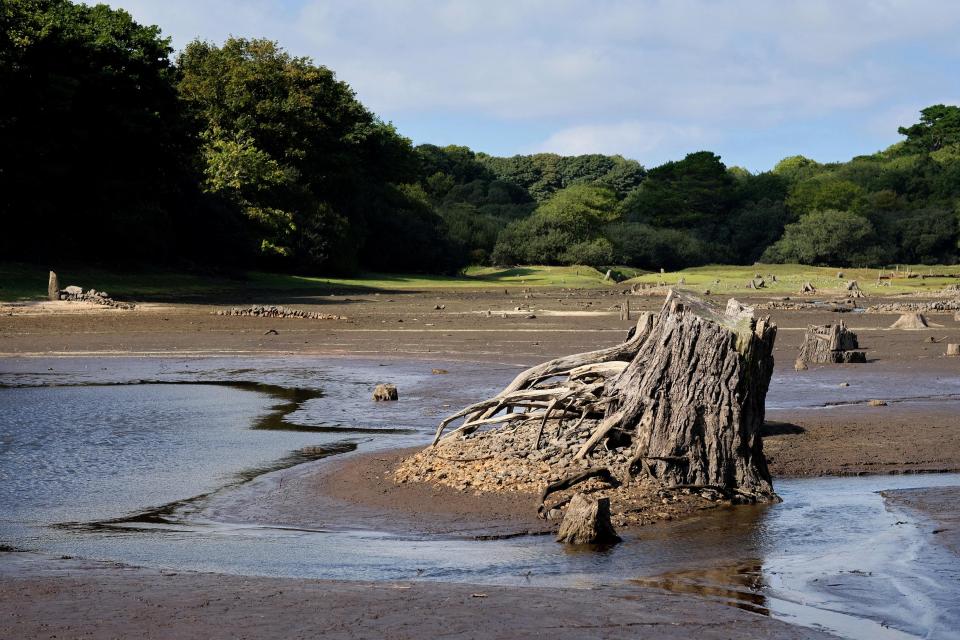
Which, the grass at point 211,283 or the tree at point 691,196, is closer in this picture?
the grass at point 211,283

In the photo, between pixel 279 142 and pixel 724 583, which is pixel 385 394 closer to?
pixel 724 583

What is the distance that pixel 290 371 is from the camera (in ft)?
72.0

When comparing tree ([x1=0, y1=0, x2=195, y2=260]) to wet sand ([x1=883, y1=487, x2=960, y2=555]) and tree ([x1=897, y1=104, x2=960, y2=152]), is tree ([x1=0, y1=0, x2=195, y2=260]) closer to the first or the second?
wet sand ([x1=883, y1=487, x2=960, y2=555])

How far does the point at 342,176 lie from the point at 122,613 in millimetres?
64437

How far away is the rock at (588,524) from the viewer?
859cm

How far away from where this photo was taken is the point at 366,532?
30.4ft

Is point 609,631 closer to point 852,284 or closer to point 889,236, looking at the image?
point 852,284

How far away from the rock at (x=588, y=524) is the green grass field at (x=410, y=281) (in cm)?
2997

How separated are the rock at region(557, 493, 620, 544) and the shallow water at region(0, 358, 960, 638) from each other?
0.16 metres

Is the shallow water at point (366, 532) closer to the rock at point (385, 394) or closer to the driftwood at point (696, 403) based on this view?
the rock at point (385, 394)

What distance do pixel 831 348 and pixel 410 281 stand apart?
4449cm

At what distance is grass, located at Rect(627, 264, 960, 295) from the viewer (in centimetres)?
5809

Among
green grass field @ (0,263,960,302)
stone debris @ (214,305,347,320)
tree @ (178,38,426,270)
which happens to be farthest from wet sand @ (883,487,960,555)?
tree @ (178,38,426,270)

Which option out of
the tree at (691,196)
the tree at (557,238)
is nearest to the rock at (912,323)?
the tree at (557,238)
